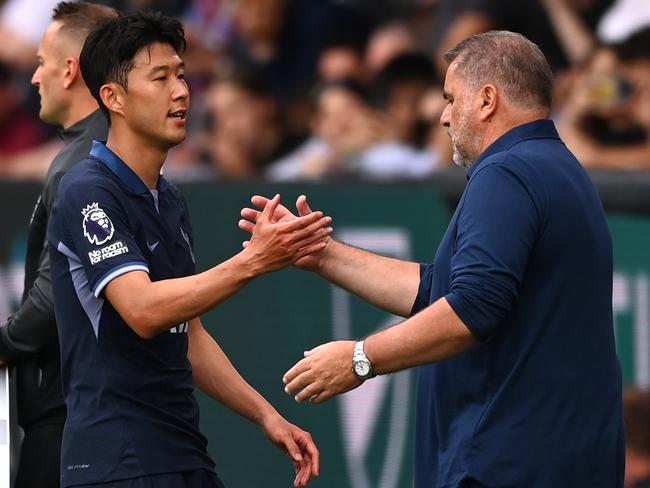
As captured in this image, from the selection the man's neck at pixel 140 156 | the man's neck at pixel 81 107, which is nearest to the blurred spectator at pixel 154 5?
the man's neck at pixel 81 107

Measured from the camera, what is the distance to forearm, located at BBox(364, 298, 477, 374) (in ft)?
11.8

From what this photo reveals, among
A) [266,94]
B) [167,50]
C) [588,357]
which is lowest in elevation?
[588,357]

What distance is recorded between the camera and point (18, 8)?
28.6 feet

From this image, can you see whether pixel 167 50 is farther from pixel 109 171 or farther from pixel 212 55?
pixel 212 55

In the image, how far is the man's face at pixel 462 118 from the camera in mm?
3951

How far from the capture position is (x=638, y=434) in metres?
5.83

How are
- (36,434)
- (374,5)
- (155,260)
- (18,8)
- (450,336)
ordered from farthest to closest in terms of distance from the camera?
(18,8) → (374,5) → (36,434) → (155,260) → (450,336)

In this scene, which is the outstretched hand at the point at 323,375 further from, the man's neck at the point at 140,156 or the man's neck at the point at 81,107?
the man's neck at the point at 81,107

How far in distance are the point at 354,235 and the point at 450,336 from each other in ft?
9.30

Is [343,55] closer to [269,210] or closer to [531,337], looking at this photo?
[269,210]

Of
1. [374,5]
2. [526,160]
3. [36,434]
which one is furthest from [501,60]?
[374,5]

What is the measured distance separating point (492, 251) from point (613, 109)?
9.88ft

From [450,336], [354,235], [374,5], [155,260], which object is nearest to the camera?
[450,336]

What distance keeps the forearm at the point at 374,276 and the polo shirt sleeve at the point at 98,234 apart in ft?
2.87
